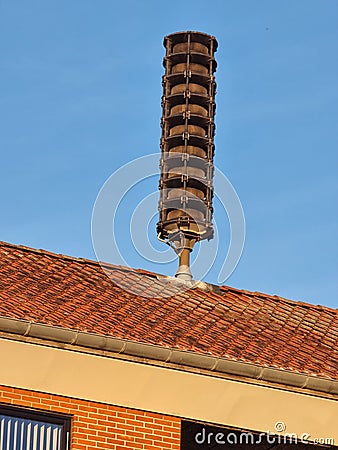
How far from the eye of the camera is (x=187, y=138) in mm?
27719

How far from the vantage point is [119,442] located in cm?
1698

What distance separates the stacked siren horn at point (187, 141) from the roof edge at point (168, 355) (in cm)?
689

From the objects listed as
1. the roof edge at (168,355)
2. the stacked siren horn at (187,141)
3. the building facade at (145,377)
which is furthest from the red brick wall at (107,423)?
the stacked siren horn at (187,141)

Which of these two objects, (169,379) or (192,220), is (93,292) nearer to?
(169,379)

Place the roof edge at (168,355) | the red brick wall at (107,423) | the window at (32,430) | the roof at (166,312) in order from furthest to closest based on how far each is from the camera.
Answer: the roof at (166,312) → the roof edge at (168,355) → the red brick wall at (107,423) → the window at (32,430)

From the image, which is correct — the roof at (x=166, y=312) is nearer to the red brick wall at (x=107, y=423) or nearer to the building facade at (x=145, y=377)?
the building facade at (x=145, y=377)

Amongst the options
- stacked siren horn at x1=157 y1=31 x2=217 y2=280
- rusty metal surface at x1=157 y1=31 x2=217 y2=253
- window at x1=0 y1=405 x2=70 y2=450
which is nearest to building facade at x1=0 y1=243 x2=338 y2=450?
window at x1=0 y1=405 x2=70 y2=450

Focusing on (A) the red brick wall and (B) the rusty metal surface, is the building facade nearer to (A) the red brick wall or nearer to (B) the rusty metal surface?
(A) the red brick wall

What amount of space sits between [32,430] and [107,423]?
39.4 inches

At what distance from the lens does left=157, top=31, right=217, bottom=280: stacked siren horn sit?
26156mm

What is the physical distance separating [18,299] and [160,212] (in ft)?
27.3

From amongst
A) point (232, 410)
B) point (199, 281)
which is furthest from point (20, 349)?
point (199, 281)

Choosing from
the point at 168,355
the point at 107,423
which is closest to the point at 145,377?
the point at 168,355

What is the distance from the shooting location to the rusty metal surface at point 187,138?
26.2 metres
